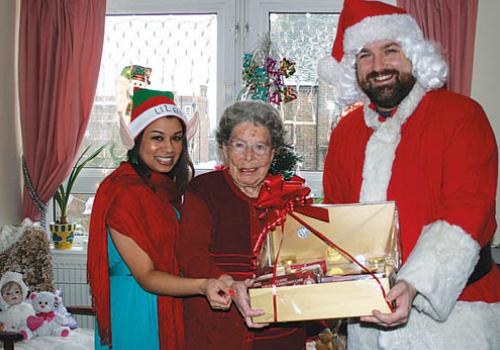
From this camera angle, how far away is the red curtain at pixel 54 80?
398 centimetres

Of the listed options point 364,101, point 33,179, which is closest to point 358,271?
point 364,101

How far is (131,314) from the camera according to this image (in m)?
1.97

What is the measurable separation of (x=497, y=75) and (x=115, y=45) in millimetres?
2700

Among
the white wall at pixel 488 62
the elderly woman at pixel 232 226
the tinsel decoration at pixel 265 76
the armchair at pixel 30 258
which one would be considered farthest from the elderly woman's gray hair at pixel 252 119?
the white wall at pixel 488 62

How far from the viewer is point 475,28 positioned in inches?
146

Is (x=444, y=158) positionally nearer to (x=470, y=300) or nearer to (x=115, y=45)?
(x=470, y=300)

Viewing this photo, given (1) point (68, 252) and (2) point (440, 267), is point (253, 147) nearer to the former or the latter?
(2) point (440, 267)

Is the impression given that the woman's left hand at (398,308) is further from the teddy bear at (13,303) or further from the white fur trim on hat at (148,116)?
the teddy bear at (13,303)

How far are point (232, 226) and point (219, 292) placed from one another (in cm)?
23

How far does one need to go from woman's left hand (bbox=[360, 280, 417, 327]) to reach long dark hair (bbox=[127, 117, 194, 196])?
37.5 inches

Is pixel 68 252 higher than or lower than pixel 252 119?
lower

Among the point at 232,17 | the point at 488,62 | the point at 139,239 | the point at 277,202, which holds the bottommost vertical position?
the point at 139,239

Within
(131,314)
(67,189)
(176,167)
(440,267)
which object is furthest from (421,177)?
(67,189)

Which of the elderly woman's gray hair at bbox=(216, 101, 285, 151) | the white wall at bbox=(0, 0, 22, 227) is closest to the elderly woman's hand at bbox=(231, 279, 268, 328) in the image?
the elderly woman's gray hair at bbox=(216, 101, 285, 151)
